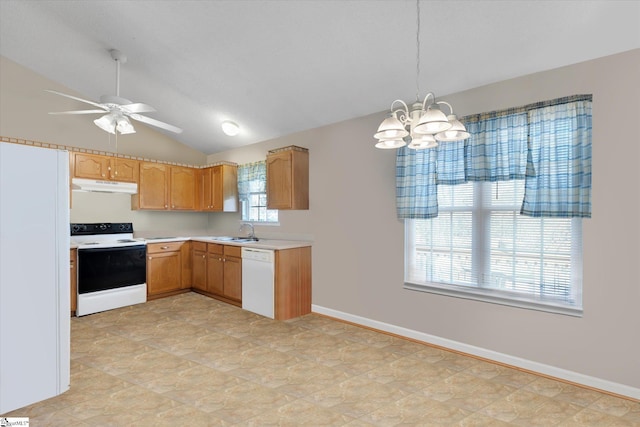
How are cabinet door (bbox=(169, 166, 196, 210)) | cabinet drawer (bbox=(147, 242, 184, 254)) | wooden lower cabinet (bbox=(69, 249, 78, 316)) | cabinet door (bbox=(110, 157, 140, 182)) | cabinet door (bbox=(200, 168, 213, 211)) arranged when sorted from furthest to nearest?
cabinet door (bbox=(200, 168, 213, 211))
cabinet door (bbox=(169, 166, 196, 210))
cabinet drawer (bbox=(147, 242, 184, 254))
cabinet door (bbox=(110, 157, 140, 182))
wooden lower cabinet (bbox=(69, 249, 78, 316))

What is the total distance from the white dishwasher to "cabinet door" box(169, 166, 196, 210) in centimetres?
200

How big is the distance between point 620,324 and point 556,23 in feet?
7.20

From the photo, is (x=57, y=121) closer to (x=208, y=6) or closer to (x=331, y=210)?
(x=208, y=6)

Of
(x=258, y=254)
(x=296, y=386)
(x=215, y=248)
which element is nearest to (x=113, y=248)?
(x=215, y=248)

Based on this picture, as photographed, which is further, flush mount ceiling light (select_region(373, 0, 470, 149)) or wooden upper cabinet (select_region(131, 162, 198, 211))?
wooden upper cabinet (select_region(131, 162, 198, 211))

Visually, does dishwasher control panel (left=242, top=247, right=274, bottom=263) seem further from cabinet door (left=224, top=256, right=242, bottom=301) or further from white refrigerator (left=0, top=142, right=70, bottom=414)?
white refrigerator (left=0, top=142, right=70, bottom=414)

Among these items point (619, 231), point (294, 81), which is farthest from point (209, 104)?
point (619, 231)

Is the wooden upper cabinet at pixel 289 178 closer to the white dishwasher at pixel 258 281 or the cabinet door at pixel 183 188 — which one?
the white dishwasher at pixel 258 281

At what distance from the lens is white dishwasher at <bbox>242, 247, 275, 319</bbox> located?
14.1 feet

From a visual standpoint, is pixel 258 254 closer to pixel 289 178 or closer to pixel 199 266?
pixel 289 178

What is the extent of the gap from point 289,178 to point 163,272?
265cm

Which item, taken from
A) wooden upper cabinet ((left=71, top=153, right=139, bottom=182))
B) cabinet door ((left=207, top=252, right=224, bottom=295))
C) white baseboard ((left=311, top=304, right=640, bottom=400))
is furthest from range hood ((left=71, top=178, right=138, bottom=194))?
white baseboard ((left=311, top=304, right=640, bottom=400))

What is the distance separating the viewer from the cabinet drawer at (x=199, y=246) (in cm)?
552

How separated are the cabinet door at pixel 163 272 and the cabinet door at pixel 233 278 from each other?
1.10 m
